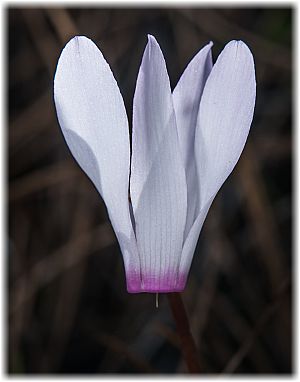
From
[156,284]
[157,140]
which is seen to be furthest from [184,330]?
[157,140]

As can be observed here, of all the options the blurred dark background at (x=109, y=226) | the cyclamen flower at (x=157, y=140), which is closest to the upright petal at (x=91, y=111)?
the cyclamen flower at (x=157, y=140)

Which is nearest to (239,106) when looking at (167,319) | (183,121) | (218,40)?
(183,121)

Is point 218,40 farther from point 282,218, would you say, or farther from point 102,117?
point 102,117

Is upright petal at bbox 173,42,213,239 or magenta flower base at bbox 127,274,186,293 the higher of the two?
upright petal at bbox 173,42,213,239

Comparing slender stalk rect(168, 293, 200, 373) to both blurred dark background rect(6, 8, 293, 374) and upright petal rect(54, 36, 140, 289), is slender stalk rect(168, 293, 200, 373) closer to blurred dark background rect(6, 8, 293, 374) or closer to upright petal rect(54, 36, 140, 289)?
upright petal rect(54, 36, 140, 289)

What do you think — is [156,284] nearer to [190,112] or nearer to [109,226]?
[190,112]

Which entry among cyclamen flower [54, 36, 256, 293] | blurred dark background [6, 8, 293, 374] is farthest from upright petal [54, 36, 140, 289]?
blurred dark background [6, 8, 293, 374]
